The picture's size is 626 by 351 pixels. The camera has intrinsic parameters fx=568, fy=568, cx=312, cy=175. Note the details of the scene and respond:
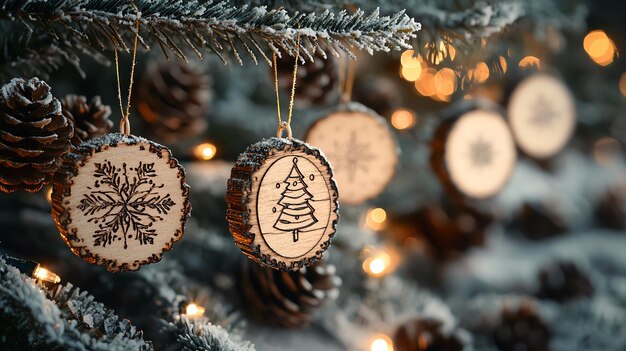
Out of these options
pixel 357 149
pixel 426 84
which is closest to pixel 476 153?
pixel 357 149

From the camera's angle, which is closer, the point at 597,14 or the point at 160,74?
the point at 160,74

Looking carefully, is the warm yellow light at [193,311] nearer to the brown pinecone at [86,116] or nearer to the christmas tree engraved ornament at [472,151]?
the brown pinecone at [86,116]

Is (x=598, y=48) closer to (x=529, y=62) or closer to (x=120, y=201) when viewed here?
(x=529, y=62)

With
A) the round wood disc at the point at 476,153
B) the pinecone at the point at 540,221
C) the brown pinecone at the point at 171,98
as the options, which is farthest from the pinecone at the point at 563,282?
the brown pinecone at the point at 171,98

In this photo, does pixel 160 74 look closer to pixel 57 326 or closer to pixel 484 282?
pixel 57 326

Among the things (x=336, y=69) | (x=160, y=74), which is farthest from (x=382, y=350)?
(x=160, y=74)
